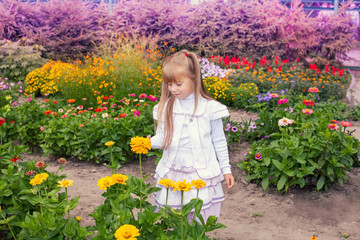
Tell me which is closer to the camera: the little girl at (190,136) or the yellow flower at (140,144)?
the yellow flower at (140,144)

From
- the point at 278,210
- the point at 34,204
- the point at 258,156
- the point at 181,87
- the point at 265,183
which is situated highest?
the point at 181,87

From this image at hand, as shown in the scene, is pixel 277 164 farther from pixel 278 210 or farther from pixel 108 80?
pixel 108 80

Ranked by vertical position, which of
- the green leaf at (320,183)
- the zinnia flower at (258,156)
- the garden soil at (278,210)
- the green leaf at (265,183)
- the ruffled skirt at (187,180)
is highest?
the ruffled skirt at (187,180)

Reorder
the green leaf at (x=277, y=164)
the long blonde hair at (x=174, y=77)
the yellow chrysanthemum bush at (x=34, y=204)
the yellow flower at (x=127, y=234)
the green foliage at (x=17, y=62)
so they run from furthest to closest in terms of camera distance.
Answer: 1. the green foliage at (x=17, y=62)
2. the green leaf at (x=277, y=164)
3. the long blonde hair at (x=174, y=77)
4. the yellow chrysanthemum bush at (x=34, y=204)
5. the yellow flower at (x=127, y=234)

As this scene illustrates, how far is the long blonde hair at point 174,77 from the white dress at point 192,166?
0.18ft

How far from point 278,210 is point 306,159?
0.56 meters

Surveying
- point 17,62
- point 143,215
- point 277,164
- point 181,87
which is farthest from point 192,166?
point 17,62

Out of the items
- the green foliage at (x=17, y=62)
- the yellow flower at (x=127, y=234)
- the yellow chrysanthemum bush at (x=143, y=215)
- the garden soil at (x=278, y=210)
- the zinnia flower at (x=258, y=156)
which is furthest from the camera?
the green foliage at (x=17, y=62)

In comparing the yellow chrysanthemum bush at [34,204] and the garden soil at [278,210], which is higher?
the yellow chrysanthemum bush at [34,204]

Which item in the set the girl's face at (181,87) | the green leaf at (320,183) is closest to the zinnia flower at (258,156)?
the green leaf at (320,183)

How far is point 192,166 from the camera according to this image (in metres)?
2.36

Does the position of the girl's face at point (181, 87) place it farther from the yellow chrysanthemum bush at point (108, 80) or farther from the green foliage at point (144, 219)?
the yellow chrysanthemum bush at point (108, 80)

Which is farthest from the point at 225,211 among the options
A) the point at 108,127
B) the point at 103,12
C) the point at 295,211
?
the point at 103,12

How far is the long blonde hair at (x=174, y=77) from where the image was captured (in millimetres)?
2266
